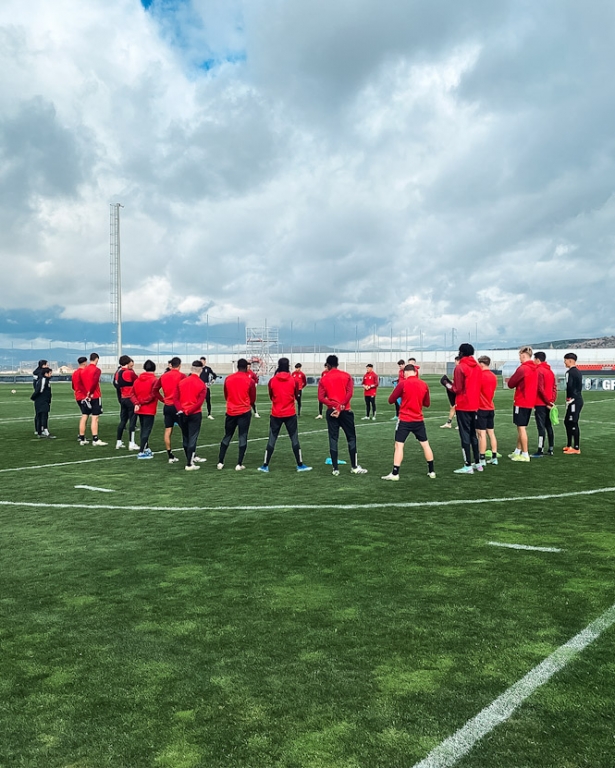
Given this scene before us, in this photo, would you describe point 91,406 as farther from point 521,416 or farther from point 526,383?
point 526,383

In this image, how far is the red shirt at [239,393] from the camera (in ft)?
39.7

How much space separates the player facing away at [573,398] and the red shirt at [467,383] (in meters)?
2.81

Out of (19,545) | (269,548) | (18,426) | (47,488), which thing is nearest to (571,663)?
(269,548)

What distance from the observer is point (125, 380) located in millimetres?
15609

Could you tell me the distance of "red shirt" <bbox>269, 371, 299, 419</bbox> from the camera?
11953 millimetres

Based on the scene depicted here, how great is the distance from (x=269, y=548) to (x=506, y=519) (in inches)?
127

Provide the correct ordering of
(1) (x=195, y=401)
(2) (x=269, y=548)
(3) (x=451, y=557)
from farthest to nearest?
(1) (x=195, y=401) < (2) (x=269, y=548) < (3) (x=451, y=557)

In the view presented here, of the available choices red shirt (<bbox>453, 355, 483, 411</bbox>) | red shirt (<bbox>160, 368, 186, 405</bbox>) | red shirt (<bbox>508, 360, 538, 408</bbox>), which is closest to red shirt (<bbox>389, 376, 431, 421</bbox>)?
red shirt (<bbox>453, 355, 483, 411</bbox>)

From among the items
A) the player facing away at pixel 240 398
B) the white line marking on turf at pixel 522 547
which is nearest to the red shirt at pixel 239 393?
the player facing away at pixel 240 398

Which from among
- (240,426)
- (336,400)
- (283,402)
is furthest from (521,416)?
(240,426)

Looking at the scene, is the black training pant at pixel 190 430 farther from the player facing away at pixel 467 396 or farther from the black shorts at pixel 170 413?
the player facing away at pixel 467 396

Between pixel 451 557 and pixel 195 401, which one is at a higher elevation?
pixel 195 401

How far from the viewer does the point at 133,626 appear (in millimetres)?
4910

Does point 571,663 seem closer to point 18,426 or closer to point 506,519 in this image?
point 506,519
